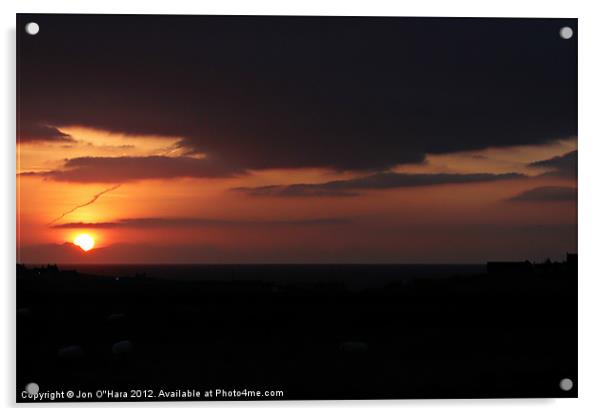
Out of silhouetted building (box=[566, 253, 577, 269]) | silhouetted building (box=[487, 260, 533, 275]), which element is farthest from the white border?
silhouetted building (box=[487, 260, 533, 275])

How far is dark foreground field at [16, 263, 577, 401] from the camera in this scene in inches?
96.3

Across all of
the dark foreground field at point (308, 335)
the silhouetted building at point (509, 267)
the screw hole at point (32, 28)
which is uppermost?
the screw hole at point (32, 28)

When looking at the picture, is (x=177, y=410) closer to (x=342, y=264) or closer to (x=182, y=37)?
(x=342, y=264)

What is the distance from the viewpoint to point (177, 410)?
8.04 ft

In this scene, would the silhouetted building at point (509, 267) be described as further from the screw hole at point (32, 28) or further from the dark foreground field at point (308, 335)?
the screw hole at point (32, 28)

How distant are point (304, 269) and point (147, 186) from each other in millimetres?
577

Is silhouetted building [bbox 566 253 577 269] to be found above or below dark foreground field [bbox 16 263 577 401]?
above

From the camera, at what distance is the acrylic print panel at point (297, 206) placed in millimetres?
2457

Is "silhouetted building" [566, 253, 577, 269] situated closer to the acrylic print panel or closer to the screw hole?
the acrylic print panel

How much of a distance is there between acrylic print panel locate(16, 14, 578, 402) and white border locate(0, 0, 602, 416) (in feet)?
0.12

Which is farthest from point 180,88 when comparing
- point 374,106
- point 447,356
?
point 447,356
